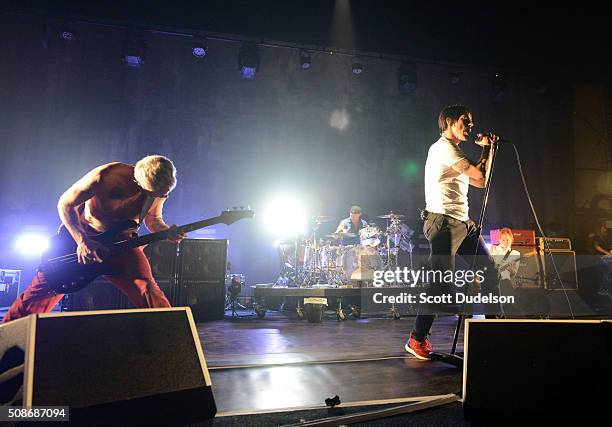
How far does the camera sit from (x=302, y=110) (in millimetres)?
9680

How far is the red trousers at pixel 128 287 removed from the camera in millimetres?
2936

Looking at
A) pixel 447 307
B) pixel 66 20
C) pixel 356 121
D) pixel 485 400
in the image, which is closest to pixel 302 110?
pixel 356 121

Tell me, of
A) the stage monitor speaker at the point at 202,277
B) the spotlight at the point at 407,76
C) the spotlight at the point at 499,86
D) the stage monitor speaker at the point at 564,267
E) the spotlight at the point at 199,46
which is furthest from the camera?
the spotlight at the point at 499,86

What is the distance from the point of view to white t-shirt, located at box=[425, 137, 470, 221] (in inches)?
115

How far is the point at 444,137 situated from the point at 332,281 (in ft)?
15.0

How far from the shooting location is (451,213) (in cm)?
293

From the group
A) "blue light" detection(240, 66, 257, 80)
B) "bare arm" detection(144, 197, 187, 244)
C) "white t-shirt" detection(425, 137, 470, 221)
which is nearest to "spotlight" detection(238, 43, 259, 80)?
"blue light" detection(240, 66, 257, 80)

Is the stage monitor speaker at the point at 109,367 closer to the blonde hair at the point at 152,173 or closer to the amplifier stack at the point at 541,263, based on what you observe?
the blonde hair at the point at 152,173

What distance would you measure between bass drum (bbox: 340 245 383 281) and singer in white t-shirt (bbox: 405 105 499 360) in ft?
13.2

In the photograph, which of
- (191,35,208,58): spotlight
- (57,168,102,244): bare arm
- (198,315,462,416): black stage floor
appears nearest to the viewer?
(198,315,462,416): black stage floor

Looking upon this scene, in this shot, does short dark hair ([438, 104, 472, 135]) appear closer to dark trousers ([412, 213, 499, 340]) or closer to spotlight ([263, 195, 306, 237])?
Answer: dark trousers ([412, 213, 499, 340])

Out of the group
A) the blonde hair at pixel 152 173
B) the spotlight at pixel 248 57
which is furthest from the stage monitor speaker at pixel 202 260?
the spotlight at pixel 248 57

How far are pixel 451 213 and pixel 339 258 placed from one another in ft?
14.7

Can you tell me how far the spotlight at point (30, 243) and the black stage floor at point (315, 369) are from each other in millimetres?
4815
